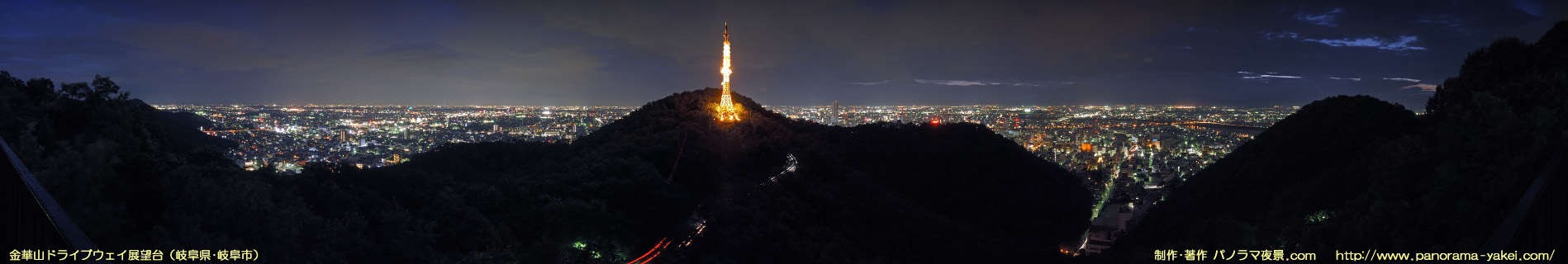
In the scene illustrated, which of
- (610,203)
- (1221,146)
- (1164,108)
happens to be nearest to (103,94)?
(610,203)

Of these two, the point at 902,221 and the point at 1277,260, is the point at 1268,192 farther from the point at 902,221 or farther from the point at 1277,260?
the point at 1277,260

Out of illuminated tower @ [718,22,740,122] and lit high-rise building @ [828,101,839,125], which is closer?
illuminated tower @ [718,22,740,122]

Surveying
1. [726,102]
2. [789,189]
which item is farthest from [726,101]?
[789,189]

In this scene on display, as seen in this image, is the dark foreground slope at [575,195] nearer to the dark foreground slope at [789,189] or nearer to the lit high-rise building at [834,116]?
the dark foreground slope at [789,189]

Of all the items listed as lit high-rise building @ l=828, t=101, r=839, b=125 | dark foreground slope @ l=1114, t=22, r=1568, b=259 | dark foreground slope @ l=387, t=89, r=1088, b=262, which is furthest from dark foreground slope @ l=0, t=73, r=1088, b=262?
lit high-rise building @ l=828, t=101, r=839, b=125

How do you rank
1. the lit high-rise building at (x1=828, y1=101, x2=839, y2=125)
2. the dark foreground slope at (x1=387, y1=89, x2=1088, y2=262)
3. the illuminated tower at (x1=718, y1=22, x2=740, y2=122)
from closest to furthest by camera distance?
the dark foreground slope at (x1=387, y1=89, x2=1088, y2=262), the illuminated tower at (x1=718, y1=22, x2=740, y2=122), the lit high-rise building at (x1=828, y1=101, x2=839, y2=125)

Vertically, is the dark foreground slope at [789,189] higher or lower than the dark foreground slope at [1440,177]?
lower

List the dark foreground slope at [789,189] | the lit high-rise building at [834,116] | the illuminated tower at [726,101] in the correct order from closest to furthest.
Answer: the dark foreground slope at [789,189] → the illuminated tower at [726,101] → the lit high-rise building at [834,116]

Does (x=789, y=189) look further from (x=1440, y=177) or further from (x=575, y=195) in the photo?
(x=1440, y=177)

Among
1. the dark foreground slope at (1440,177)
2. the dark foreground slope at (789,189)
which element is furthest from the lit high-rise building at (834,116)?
the dark foreground slope at (1440,177)

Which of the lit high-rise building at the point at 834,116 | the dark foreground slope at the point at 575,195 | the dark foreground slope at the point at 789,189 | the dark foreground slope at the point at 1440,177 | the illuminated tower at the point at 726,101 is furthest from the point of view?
the lit high-rise building at the point at 834,116

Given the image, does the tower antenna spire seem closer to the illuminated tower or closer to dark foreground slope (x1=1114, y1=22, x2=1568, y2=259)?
the illuminated tower
